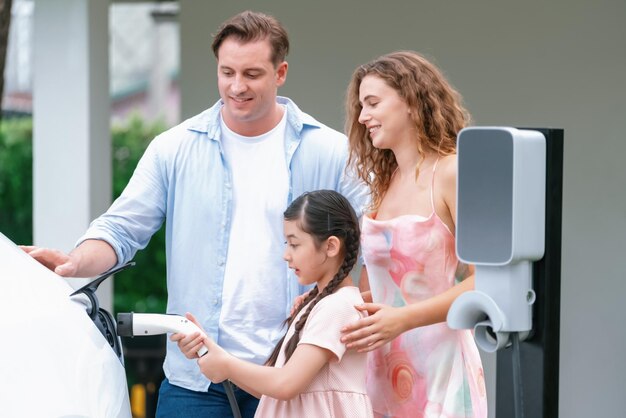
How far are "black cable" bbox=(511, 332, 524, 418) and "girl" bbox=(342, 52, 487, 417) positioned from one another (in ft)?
1.38

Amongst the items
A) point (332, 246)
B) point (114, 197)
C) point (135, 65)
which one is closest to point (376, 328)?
point (332, 246)

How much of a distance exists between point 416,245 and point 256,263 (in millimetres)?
566

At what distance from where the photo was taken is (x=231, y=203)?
3117 mm

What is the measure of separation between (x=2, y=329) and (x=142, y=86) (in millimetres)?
26604

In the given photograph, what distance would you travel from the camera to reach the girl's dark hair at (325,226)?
272 centimetres

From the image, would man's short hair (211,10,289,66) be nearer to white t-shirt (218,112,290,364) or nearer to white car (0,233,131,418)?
white t-shirt (218,112,290,364)

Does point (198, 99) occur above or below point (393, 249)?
above

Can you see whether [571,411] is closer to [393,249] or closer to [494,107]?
[494,107]

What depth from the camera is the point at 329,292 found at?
8.92 feet

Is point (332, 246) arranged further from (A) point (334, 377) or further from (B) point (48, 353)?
(B) point (48, 353)

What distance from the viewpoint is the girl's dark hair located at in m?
2.72

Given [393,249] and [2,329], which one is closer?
[2,329]

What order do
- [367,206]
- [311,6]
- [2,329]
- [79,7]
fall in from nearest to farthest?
[2,329], [367,206], [79,7], [311,6]

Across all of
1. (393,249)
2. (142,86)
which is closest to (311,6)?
(393,249)
